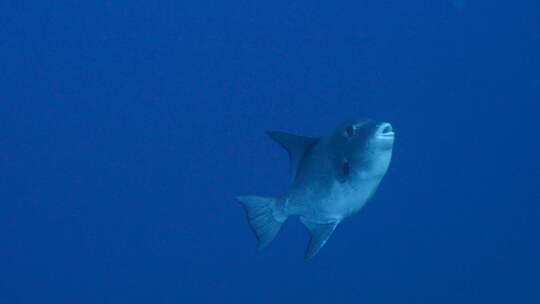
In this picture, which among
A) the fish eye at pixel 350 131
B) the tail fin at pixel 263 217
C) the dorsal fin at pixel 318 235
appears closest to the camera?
the fish eye at pixel 350 131

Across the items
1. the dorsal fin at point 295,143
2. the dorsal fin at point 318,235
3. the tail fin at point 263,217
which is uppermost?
the dorsal fin at point 295,143

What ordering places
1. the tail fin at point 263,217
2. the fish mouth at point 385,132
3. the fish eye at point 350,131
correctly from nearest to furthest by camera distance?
the fish mouth at point 385,132, the fish eye at point 350,131, the tail fin at point 263,217

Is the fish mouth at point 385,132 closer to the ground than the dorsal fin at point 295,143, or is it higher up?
closer to the ground

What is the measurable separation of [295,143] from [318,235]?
42cm

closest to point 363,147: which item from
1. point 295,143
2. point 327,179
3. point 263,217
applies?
point 327,179

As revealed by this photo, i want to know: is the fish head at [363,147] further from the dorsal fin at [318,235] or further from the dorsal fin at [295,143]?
the dorsal fin at [318,235]

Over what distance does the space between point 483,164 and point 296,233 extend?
4935 mm

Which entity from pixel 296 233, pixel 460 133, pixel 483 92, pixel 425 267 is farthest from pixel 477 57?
pixel 296 233

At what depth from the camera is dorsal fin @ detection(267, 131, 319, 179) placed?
3.05m

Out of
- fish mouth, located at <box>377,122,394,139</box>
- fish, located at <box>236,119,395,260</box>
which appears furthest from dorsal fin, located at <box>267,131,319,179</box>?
fish mouth, located at <box>377,122,394,139</box>

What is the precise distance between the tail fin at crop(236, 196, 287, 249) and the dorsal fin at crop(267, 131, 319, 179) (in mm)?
245

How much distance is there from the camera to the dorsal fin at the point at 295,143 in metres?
3.05

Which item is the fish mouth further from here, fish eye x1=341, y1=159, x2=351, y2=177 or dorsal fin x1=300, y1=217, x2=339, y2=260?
dorsal fin x1=300, y1=217, x2=339, y2=260

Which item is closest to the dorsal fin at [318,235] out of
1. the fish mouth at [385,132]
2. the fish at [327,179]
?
the fish at [327,179]
